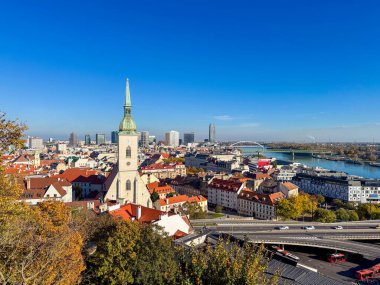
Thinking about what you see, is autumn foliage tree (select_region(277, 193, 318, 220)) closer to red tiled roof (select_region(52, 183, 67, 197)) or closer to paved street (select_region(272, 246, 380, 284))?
paved street (select_region(272, 246, 380, 284))

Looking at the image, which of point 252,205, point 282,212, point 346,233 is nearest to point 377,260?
point 346,233

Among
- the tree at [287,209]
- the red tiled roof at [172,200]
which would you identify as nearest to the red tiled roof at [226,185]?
the tree at [287,209]

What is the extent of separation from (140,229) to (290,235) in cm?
1571

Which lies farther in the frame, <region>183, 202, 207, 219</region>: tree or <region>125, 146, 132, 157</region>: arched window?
<region>183, 202, 207, 219</region>: tree

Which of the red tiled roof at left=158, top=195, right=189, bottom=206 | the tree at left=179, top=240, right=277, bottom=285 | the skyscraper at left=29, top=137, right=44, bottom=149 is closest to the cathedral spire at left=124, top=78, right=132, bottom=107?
the red tiled roof at left=158, top=195, right=189, bottom=206

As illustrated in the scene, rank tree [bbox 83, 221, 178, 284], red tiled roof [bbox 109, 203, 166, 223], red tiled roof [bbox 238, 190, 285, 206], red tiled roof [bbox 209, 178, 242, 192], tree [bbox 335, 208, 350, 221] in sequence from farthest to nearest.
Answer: red tiled roof [bbox 209, 178, 242, 192] < red tiled roof [bbox 238, 190, 285, 206] < tree [bbox 335, 208, 350, 221] < red tiled roof [bbox 109, 203, 166, 223] < tree [bbox 83, 221, 178, 284]

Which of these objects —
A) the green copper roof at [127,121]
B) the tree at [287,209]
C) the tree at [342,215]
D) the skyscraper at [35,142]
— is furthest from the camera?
the skyscraper at [35,142]

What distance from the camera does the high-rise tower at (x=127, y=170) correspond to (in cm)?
2799

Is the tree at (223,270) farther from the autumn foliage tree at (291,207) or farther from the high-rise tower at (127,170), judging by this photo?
the autumn foliage tree at (291,207)

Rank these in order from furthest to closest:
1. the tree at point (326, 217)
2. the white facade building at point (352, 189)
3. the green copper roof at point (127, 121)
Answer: the white facade building at point (352, 189), the tree at point (326, 217), the green copper roof at point (127, 121)

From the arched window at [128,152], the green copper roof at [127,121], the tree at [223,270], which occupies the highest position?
the green copper roof at [127,121]

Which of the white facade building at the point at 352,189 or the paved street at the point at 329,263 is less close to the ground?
the white facade building at the point at 352,189

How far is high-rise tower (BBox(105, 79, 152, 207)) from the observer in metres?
28.0

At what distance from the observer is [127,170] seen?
93.6 ft
